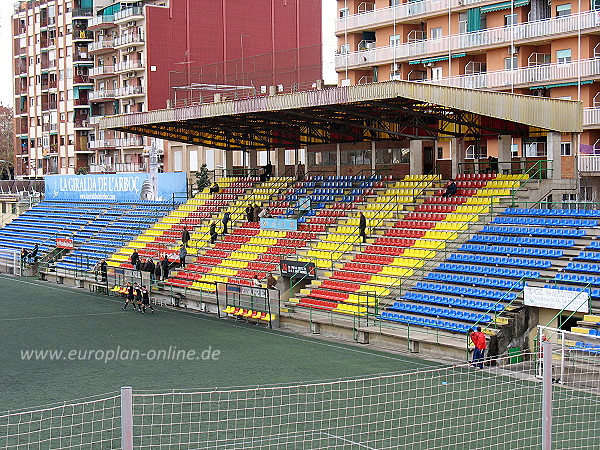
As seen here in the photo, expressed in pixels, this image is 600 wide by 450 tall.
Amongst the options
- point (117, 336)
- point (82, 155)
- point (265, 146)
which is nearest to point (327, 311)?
point (117, 336)

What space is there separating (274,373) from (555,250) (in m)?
9.51

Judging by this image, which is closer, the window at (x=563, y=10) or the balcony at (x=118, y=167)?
the window at (x=563, y=10)

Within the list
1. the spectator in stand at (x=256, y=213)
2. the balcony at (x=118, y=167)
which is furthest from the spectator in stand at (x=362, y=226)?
the balcony at (x=118, y=167)

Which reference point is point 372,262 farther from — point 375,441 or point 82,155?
point 82,155

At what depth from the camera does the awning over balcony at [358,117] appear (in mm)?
27688

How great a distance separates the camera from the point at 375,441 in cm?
1447

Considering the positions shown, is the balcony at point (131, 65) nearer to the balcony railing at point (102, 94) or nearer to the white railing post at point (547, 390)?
the balcony railing at point (102, 94)

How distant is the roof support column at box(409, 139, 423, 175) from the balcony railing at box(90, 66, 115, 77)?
141 feet

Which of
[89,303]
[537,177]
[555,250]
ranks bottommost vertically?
[89,303]

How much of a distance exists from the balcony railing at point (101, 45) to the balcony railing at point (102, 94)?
361 cm

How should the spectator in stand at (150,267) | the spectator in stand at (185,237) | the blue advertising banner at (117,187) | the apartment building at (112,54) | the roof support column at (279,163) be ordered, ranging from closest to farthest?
the spectator in stand at (150,267), the spectator in stand at (185,237), the roof support column at (279,163), the blue advertising banner at (117,187), the apartment building at (112,54)

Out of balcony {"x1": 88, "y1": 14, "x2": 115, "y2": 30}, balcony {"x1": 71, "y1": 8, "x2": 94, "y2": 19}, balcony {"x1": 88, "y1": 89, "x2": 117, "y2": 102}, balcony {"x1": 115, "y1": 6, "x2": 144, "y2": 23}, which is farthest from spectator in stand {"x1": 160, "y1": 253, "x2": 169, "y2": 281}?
balcony {"x1": 71, "y1": 8, "x2": 94, "y2": 19}

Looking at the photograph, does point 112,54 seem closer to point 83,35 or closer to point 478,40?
point 83,35

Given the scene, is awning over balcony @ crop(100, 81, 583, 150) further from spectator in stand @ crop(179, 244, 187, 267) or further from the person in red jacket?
the person in red jacket
